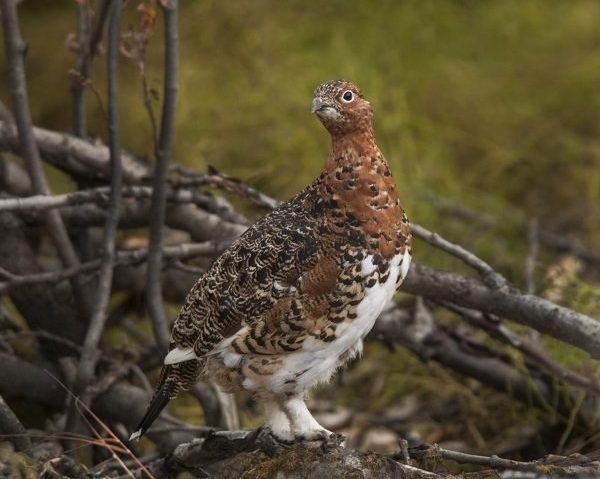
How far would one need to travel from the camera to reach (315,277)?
3812 millimetres

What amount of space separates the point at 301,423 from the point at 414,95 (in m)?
4.83

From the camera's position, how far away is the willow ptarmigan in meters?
3.80

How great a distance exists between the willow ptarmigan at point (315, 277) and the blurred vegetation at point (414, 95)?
3.22m

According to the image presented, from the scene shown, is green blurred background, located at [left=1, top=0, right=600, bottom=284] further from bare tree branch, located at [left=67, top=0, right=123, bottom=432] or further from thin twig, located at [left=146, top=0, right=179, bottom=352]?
bare tree branch, located at [left=67, top=0, right=123, bottom=432]

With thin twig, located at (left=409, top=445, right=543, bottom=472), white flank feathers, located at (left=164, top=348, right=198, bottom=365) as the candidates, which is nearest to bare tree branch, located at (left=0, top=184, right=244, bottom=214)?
white flank feathers, located at (left=164, top=348, right=198, bottom=365)

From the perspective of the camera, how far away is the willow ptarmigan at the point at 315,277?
3.80 metres

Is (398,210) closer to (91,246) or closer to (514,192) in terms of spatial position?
(91,246)

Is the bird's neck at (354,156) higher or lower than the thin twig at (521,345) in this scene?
higher

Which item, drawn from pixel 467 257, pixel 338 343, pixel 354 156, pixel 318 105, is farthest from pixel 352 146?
pixel 467 257

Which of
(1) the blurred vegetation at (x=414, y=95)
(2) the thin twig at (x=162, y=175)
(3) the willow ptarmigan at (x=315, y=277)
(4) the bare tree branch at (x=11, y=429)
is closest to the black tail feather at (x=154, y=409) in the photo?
(3) the willow ptarmigan at (x=315, y=277)

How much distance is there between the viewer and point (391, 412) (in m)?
6.42

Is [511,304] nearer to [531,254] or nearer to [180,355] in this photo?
[180,355]

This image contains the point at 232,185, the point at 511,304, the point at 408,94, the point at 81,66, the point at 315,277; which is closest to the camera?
the point at 315,277

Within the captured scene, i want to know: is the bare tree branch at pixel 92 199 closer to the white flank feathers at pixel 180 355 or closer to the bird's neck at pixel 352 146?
the white flank feathers at pixel 180 355
